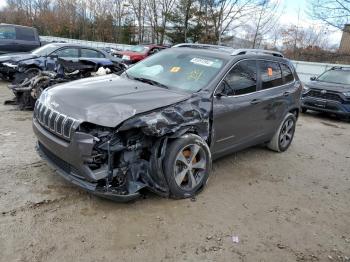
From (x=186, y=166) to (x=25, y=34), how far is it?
38.3ft

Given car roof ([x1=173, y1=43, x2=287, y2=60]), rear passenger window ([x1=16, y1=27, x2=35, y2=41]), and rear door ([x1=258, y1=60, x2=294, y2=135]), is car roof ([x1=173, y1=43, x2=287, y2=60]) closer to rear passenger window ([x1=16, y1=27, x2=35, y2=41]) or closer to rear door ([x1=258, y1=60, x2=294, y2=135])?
rear door ([x1=258, y1=60, x2=294, y2=135])

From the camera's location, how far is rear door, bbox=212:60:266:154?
4457 mm

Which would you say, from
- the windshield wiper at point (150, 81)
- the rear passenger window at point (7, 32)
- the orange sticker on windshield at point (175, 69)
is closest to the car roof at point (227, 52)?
the orange sticker on windshield at point (175, 69)

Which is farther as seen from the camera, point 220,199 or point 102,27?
point 102,27

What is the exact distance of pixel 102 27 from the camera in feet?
131

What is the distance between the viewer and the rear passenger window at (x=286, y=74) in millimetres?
6059

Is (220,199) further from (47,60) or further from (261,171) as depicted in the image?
(47,60)

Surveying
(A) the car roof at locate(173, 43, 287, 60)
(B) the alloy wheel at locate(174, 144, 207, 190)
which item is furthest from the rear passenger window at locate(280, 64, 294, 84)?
(B) the alloy wheel at locate(174, 144, 207, 190)

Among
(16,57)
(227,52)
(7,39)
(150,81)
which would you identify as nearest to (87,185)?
(150,81)

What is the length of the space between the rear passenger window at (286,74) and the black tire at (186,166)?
2690 mm

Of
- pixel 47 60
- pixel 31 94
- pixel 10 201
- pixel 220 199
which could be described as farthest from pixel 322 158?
pixel 47 60

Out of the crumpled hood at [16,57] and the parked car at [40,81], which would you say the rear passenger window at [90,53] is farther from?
the parked car at [40,81]

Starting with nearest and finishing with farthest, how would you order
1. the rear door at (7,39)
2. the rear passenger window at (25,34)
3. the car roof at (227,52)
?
1. the car roof at (227,52)
2. the rear door at (7,39)
3. the rear passenger window at (25,34)

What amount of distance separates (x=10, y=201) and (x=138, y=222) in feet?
4.66
